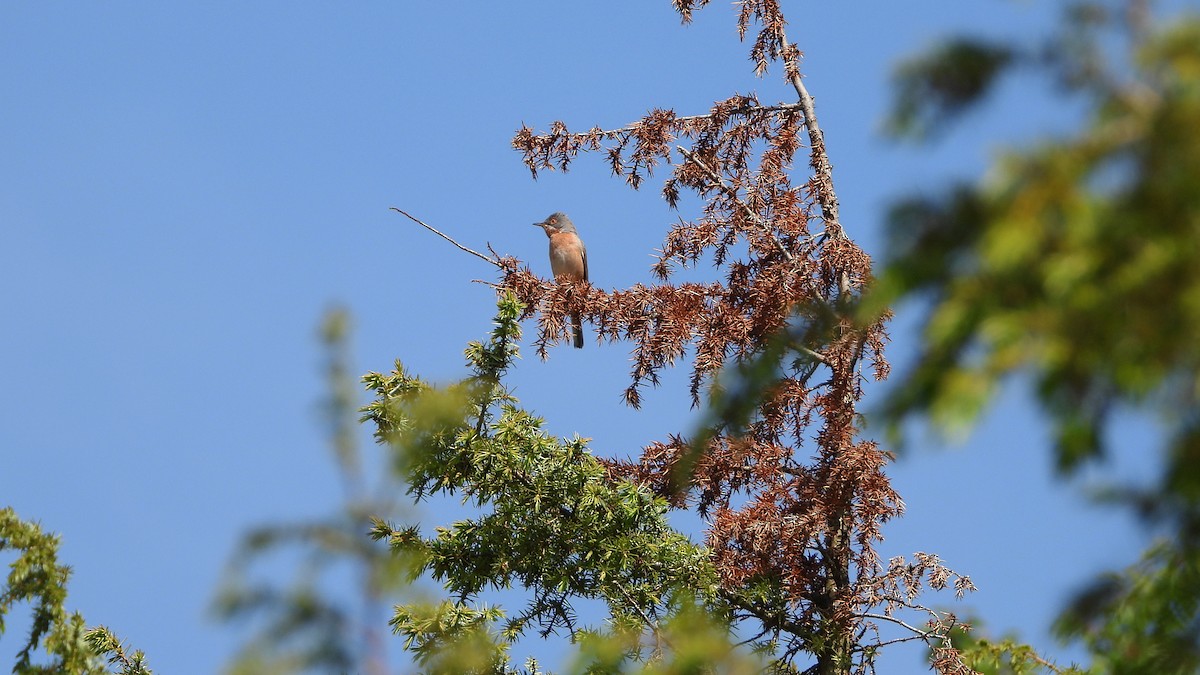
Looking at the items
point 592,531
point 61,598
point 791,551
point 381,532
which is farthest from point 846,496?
point 61,598

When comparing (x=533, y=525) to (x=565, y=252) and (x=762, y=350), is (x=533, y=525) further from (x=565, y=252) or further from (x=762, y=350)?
(x=565, y=252)

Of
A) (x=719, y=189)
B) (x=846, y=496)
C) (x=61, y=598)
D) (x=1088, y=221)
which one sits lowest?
(x=1088, y=221)

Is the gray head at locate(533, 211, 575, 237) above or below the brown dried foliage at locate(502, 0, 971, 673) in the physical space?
above

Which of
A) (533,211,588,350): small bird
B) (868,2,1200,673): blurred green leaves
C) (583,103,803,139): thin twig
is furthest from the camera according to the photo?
(533,211,588,350): small bird

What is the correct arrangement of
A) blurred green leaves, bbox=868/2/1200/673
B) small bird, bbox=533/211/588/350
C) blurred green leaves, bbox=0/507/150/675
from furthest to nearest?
small bird, bbox=533/211/588/350
blurred green leaves, bbox=0/507/150/675
blurred green leaves, bbox=868/2/1200/673

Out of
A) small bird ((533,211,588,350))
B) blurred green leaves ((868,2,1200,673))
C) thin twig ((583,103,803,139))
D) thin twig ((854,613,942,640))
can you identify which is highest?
small bird ((533,211,588,350))

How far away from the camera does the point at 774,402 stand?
798 centimetres

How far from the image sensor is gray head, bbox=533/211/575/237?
46.4ft

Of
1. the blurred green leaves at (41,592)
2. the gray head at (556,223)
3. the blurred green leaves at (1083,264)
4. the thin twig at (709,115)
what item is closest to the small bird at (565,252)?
the gray head at (556,223)

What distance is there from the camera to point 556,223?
1423cm

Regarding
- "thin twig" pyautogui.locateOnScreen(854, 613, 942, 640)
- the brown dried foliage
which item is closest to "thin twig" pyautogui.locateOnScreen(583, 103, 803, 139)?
the brown dried foliage

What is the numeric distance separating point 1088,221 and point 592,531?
4917 mm

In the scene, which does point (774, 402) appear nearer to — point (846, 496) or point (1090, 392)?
point (846, 496)

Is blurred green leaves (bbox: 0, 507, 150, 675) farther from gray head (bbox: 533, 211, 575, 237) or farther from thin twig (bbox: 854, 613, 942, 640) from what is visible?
gray head (bbox: 533, 211, 575, 237)
